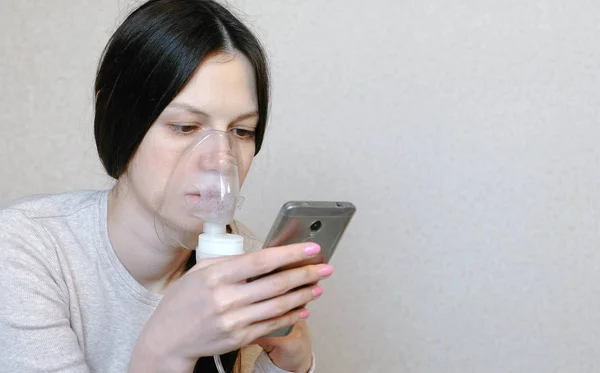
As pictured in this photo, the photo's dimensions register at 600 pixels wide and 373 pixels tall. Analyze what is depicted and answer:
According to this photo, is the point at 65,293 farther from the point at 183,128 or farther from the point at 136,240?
the point at 183,128

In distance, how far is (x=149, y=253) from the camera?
40.3 inches

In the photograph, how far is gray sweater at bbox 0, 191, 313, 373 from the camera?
0.87 meters

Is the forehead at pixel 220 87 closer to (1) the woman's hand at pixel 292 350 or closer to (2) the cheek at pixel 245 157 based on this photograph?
(2) the cheek at pixel 245 157

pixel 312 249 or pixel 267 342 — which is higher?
pixel 312 249

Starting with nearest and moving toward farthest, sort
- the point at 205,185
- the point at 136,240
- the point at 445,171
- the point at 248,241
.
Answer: the point at 205,185
the point at 136,240
the point at 248,241
the point at 445,171

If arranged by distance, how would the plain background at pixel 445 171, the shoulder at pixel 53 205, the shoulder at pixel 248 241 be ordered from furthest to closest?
the plain background at pixel 445 171 < the shoulder at pixel 248 241 < the shoulder at pixel 53 205

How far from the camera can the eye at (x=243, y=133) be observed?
95cm

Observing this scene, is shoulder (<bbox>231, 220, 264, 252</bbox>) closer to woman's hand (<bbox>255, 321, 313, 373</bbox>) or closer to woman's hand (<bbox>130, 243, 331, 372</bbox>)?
woman's hand (<bbox>255, 321, 313, 373</bbox>)

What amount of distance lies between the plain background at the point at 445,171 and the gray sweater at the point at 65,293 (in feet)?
2.02

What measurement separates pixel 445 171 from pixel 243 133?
2.24ft

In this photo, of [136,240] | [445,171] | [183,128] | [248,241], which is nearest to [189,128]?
[183,128]

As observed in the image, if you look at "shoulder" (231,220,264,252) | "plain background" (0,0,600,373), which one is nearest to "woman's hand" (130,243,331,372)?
"shoulder" (231,220,264,252)

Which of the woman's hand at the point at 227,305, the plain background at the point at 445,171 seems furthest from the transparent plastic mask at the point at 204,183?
the plain background at the point at 445,171

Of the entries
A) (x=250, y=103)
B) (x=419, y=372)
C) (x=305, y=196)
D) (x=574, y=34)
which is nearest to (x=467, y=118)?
(x=574, y=34)
